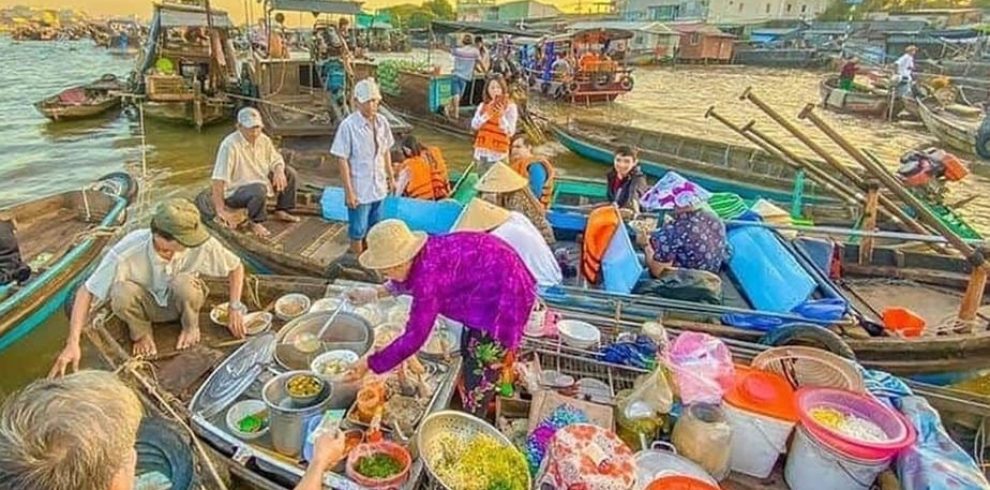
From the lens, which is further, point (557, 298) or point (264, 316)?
point (557, 298)

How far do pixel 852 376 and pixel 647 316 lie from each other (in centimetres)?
137

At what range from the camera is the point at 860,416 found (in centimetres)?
292

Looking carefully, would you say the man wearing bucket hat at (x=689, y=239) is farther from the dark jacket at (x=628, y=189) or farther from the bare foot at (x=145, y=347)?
the bare foot at (x=145, y=347)

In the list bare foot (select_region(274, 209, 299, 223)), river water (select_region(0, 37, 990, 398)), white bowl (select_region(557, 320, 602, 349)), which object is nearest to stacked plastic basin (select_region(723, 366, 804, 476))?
white bowl (select_region(557, 320, 602, 349))

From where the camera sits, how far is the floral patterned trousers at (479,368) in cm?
290

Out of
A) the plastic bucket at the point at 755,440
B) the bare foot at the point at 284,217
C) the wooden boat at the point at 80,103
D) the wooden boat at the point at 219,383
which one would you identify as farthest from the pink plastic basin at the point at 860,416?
the wooden boat at the point at 80,103

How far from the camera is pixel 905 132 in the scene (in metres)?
16.4

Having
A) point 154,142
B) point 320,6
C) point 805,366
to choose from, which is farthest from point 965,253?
point 154,142

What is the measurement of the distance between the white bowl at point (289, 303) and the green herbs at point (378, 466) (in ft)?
5.52

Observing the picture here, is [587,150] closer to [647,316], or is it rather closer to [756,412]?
[647,316]

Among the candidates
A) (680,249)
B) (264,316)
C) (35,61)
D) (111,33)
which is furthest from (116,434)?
(111,33)

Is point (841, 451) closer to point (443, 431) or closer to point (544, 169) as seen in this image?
point (443, 431)

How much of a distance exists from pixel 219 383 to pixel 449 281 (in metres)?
1.59

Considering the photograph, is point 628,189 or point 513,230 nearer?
point 513,230
